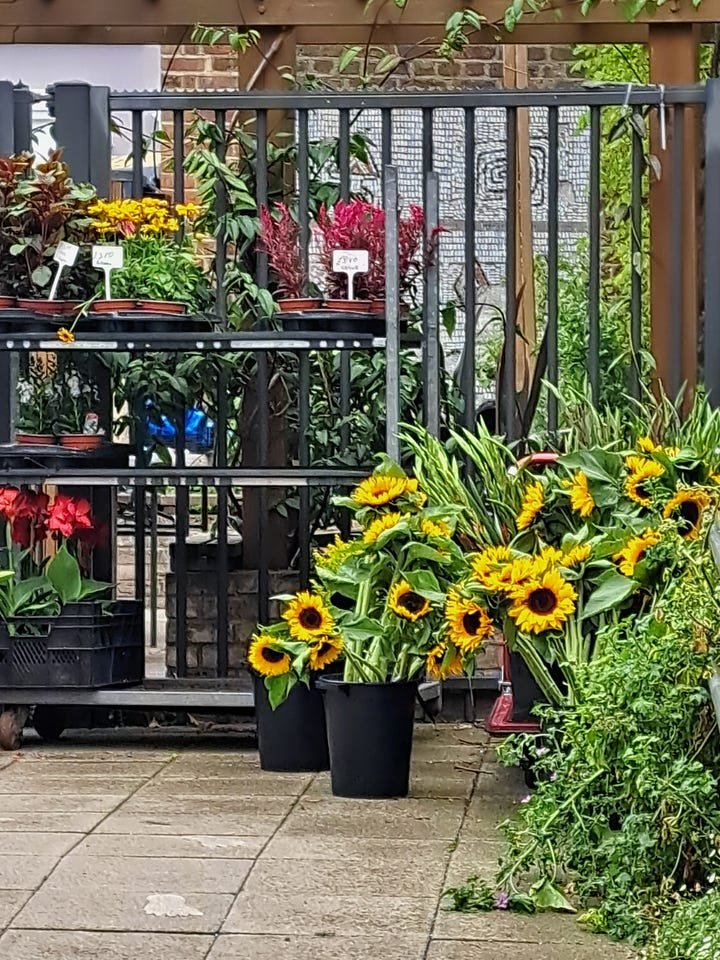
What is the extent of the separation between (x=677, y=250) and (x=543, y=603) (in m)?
1.73

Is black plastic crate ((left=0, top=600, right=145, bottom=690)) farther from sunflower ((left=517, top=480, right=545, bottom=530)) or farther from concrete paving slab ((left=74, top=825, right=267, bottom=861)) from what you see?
sunflower ((left=517, top=480, right=545, bottom=530))

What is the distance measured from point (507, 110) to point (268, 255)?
33.7 inches

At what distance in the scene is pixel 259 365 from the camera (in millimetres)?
5145

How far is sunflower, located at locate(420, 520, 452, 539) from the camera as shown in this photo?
4.21 metres

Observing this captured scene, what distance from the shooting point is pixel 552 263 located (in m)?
5.02

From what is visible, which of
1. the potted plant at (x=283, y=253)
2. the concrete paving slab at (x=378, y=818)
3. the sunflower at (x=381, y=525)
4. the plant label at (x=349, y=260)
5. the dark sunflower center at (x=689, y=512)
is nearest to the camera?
the concrete paving slab at (x=378, y=818)

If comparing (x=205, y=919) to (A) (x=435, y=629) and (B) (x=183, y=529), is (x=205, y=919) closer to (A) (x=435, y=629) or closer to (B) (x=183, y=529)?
(A) (x=435, y=629)

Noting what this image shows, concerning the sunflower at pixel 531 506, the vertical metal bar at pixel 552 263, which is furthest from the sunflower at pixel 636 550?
the vertical metal bar at pixel 552 263

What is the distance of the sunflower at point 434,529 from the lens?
421cm

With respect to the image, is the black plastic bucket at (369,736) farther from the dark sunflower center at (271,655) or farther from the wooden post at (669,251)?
the wooden post at (669,251)

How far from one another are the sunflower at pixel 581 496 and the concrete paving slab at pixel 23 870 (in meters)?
1.49

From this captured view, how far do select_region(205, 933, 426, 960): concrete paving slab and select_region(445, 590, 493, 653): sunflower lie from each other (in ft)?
3.22

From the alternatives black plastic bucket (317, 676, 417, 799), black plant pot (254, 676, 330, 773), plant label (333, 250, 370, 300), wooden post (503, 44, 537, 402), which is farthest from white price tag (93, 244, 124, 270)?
wooden post (503, 44, 537, 402)

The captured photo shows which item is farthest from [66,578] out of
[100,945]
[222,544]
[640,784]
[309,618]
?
[640,784]
